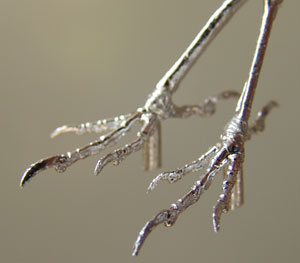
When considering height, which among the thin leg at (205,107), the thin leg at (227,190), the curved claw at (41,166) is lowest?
the thin leg at (227,190)

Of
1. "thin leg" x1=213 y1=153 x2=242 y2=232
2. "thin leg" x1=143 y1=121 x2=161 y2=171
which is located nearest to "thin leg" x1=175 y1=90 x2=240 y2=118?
"thin leg" x1=143 y1=121 x2=161 y2=171

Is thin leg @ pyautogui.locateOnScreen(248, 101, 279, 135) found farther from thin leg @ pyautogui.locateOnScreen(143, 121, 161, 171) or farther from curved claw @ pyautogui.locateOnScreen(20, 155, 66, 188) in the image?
curved claw @ pyautogui.locateOnScreen(20, 155, 66, 188)

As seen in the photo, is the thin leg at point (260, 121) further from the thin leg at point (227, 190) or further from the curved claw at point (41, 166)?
the curved claw at point (41, 166)

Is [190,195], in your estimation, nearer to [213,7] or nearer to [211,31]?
[211,31]

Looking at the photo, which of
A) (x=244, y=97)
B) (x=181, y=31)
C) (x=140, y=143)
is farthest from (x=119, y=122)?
(x=181, y=31)

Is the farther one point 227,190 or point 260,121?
point 260,121

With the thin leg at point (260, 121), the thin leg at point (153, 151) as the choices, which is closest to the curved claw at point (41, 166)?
the thin leg at point (153, 151)

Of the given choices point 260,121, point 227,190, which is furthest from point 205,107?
point 227,190

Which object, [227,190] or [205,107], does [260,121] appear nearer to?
[205,107]

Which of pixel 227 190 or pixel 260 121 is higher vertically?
pixel 260 121
